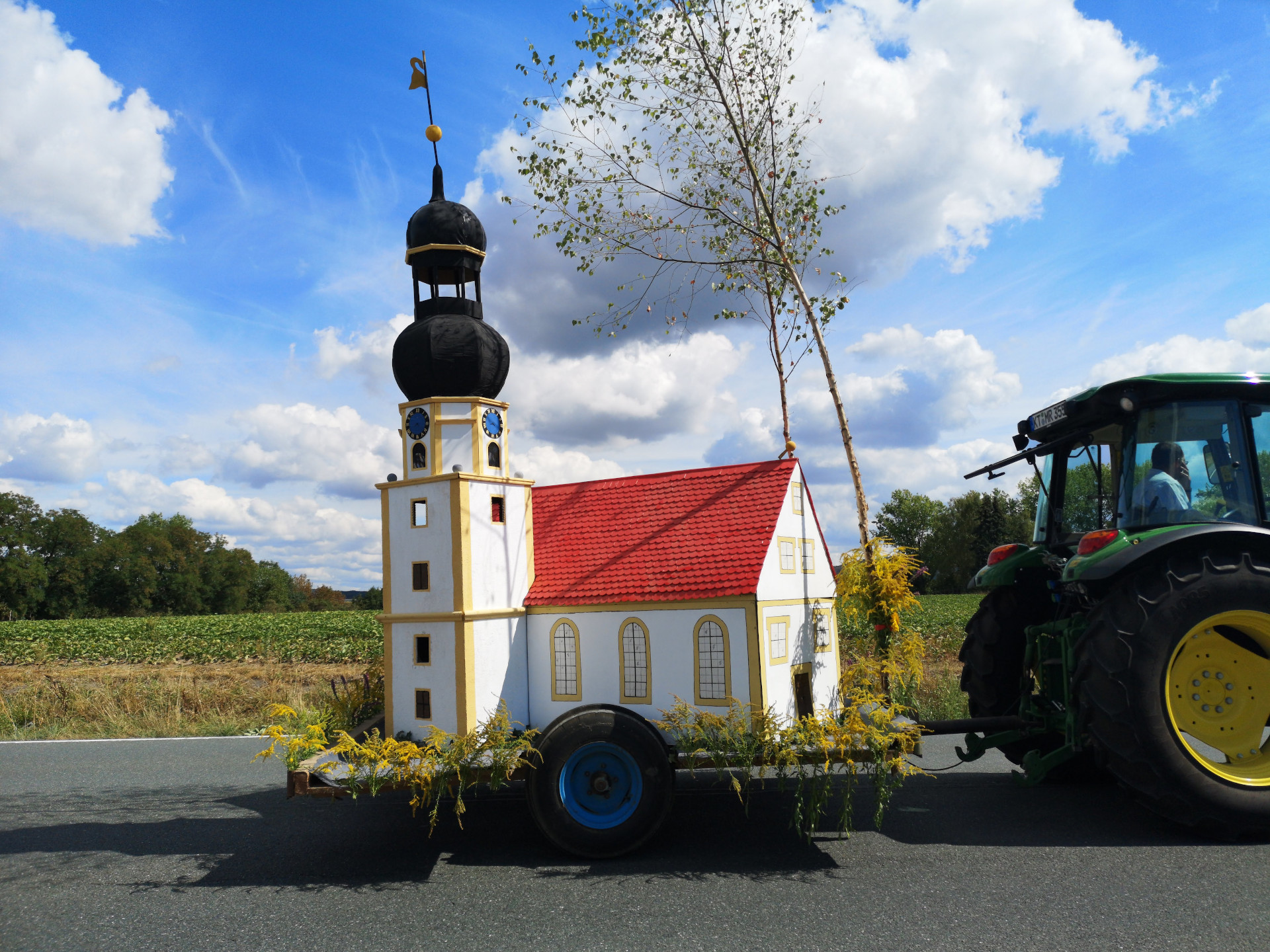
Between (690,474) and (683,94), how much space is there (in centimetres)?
554

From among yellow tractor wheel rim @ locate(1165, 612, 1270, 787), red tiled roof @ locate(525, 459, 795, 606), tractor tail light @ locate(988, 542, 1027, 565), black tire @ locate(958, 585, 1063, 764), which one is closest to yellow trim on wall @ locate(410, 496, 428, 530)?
red tiled roof @ locate(525, 459, 795, 606)

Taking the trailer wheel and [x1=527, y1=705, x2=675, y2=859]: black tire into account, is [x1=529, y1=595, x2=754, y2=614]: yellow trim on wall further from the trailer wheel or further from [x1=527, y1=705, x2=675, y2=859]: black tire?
the trailer wheel

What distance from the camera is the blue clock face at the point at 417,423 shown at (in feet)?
23.8

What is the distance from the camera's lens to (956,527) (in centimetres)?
6419

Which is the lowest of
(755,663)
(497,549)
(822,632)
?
(755,663)

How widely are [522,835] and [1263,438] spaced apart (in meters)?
6.62

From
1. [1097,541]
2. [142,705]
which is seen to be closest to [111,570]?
[142,705]

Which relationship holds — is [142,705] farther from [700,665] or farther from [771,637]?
[771,637]

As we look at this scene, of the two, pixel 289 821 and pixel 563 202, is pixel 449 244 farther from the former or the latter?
pixel 289 821

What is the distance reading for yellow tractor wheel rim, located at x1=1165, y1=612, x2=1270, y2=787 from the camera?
553 centimetres

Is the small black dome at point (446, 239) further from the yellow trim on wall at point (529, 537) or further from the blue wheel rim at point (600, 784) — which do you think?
the blue wheel rim at point (600, 784)

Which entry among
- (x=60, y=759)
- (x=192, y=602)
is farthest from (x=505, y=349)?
(x=192, y=602)

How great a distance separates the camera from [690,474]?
7680 mm

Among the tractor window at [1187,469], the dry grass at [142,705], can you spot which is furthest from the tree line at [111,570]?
the tractor window at [1187,469]
